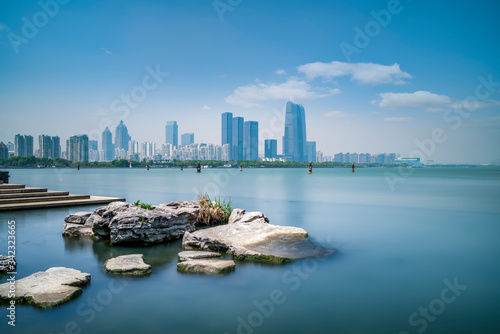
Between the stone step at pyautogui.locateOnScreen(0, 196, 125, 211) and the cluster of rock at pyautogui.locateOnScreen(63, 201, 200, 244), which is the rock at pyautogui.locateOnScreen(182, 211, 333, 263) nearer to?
the cluster of rock at pyautogui.locateOnScreen(63, 201, 200, 244)

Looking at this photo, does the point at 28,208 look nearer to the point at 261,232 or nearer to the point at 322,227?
the point at 261,232

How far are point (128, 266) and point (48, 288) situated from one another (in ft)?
6.19

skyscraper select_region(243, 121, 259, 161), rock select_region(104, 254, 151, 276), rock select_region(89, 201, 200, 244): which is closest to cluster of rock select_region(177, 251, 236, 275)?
rock select_region(104, 254, 151, 276)

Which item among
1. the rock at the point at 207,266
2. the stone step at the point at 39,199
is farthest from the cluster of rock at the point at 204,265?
the stone step at the point at 39,199

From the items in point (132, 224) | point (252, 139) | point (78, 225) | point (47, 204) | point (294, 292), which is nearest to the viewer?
point (294, 292)

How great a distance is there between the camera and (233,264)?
8391mm

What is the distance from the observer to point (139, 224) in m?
10.7

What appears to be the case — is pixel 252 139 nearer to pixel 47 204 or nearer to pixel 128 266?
pixel 47 204

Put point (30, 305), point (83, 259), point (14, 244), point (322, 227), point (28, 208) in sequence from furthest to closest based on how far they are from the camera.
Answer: point (28, 208) < point (322, 227) < point (14, 244) < point (83, 259) < point (30, 305)

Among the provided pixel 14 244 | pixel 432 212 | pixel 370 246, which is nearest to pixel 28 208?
pixel 14 244

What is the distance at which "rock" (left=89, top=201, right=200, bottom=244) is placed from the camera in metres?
10.7

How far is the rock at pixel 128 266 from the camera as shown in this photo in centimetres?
798

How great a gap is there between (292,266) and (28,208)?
14.9m

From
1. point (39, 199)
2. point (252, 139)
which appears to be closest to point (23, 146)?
point (252, 139)
